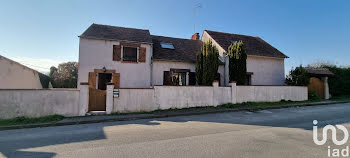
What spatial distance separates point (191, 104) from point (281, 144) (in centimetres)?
635

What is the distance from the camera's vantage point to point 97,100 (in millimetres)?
8766

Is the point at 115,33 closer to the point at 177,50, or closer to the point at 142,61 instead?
the point at 142,61

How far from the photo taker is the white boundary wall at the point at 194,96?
8.93 meters

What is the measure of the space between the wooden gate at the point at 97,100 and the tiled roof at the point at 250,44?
425 inches

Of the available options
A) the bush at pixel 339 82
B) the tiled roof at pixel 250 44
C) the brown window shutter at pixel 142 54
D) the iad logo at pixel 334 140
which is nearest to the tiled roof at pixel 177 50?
the brown window shutter at pixel 142 54

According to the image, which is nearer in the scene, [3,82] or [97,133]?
[97,133]

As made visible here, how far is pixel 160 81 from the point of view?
12391 millimetres

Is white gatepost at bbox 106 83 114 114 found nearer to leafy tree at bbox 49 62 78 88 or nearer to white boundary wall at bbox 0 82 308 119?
white boundary wall at bbox 0 82 308 119

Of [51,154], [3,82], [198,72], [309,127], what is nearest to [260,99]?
[198,72]

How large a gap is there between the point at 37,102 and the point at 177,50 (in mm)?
10309

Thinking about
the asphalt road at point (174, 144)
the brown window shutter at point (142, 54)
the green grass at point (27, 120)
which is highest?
the brown window shutter at point (142, 54)

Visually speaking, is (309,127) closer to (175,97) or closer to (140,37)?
(175,97)

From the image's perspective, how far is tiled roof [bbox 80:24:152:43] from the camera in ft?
38.2

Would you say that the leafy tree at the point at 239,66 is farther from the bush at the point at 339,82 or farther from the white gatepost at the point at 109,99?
the bush at the point at 339,82
